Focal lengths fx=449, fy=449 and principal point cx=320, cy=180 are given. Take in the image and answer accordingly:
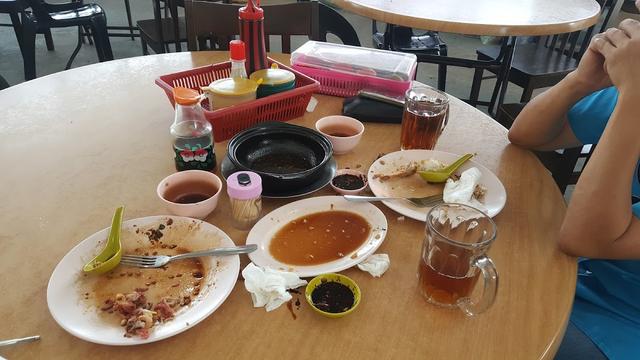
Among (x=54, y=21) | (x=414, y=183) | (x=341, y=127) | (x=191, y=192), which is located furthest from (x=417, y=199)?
(x=54, y=21)

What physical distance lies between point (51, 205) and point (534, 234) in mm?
1033

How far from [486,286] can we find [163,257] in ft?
Answer: 1.84

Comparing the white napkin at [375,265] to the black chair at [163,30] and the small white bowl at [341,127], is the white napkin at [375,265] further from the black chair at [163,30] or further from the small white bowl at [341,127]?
the black chair at [163,30]

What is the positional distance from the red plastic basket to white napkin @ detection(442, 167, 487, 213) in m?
0.50

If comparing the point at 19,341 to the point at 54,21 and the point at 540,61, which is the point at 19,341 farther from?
the point at 54,21

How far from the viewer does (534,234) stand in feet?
3.12

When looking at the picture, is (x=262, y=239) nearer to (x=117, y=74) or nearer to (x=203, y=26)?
(x=117, y=74)

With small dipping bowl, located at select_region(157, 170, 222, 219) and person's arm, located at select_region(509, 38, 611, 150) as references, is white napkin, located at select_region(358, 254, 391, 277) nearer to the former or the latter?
small dipping bowl, located at select_region(157, 170, 222, 219)

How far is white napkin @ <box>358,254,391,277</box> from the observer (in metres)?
0.83

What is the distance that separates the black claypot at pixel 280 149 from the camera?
1.06m

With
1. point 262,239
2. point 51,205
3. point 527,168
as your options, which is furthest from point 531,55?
point 51,205

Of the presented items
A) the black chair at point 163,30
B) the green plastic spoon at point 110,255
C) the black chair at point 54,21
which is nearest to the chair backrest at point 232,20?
the green plastic spoon at point 110,255

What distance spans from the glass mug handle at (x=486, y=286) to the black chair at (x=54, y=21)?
3568mm

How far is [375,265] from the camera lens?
32.9 inches
